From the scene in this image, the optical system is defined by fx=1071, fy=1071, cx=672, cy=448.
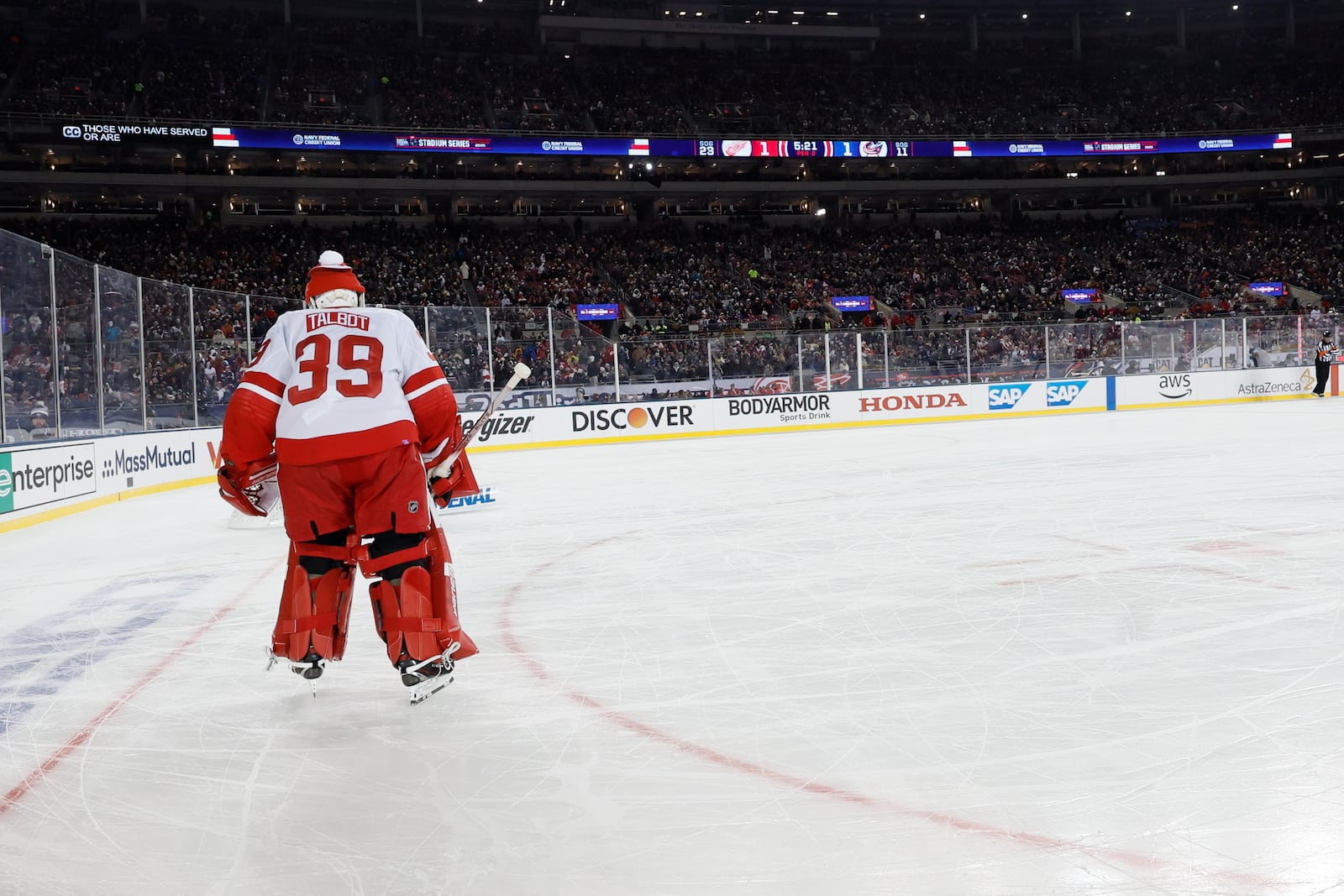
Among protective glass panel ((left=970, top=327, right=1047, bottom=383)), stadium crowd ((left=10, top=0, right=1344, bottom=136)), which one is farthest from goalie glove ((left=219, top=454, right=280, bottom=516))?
stadium crowd ((left=10, top=0, right=1344, bottom=136))

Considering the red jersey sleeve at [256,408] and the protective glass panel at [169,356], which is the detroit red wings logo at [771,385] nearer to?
the protective glass panel at [169,356]

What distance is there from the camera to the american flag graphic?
30297 millimetres

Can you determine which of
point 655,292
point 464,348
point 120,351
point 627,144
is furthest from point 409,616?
point 627,144

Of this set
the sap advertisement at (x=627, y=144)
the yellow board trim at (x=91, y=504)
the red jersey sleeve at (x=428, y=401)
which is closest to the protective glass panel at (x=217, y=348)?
the yellow board trim at (x=91, y=504)

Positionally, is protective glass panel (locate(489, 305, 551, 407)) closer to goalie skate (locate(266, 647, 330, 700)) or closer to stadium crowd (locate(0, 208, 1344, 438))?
stadium crowd (locate(0, 208, 1344, 438))

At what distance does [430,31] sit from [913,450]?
31194mm

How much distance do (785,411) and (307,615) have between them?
58.0ft

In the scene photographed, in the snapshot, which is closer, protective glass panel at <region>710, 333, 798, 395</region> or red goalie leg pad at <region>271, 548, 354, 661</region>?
red goalie leg pad at <region>271, 548, 354, 661</region>

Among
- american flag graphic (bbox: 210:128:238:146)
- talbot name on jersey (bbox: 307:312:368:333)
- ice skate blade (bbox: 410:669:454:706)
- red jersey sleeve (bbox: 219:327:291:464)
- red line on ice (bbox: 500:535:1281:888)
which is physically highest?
american flag graphic (bbox: 210:128:238:146)

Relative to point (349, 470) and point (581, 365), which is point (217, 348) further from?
point (349, 470)

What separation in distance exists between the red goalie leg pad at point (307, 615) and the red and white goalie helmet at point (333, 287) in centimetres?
86

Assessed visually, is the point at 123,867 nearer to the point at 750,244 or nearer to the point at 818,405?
the point at 818,405

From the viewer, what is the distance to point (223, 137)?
30391 millimetres

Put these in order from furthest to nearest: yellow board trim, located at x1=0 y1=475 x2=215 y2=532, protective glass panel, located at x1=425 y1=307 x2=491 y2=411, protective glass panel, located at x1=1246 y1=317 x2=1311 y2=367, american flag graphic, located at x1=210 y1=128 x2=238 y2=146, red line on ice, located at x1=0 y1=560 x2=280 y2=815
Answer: american flag graphic, located at x1=210 y1=128 x2=238 y2=146, protective glass panel, located at x1=1246 y1=317 x2=1311 y2=367, protective glass panel, located at x1=425 y1=307 x2=491 y2=411, yellow board trim, located at x1=0 y1=475 x2=215 y2=532, red line on ice, located at x1=0 y1=560 x2=280 y2=815
